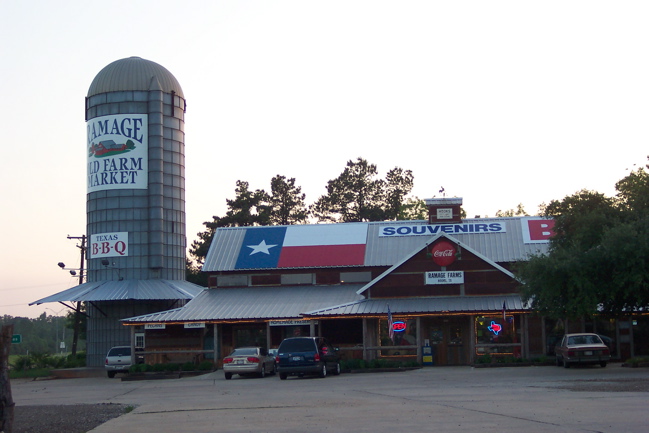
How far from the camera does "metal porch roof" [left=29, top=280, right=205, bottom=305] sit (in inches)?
1919

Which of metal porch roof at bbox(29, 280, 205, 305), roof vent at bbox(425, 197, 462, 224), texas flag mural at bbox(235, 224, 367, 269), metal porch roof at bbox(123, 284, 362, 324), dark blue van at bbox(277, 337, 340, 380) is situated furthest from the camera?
metal porch roof at bbox(29, 280, 205, 305)

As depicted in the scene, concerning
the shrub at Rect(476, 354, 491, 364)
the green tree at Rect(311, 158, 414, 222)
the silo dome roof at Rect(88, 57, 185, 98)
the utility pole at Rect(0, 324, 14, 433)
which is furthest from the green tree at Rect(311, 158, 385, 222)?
the utility pole at Rect(0, 324, 14, 433)

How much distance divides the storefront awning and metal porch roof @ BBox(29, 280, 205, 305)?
13.1 metres

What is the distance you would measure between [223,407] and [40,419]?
4.27 m

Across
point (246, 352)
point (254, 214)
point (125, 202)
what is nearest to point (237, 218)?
point (254, 214)

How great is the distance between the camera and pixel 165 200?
177ft

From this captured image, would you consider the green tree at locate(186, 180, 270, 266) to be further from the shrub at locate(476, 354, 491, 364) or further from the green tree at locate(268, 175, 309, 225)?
the shrub at locate(476, 354, 491, 364)

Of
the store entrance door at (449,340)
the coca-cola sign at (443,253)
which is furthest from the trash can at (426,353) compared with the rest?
the coca-cola sign at (443,253)

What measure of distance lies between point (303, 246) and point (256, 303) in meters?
5.93

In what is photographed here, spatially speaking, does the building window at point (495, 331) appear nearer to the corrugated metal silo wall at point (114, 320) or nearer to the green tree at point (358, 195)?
the corrugated metal silo wall at point (114, 320)

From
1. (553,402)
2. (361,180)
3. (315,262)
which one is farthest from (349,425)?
(361,180)

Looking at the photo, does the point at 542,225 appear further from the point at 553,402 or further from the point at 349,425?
the point at 349,425

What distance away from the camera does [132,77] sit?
53844 millimetres

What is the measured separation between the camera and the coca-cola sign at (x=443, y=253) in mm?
40531
